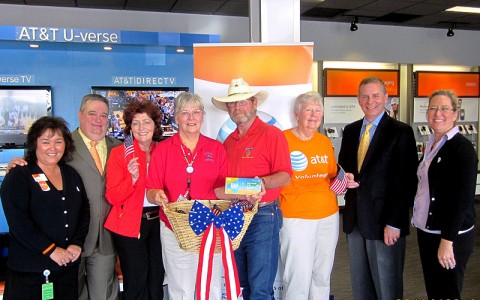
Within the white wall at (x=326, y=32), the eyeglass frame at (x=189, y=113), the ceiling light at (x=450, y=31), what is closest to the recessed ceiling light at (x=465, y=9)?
the ceiling light at (x=450, y=31)

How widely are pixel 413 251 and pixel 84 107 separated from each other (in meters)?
4.53

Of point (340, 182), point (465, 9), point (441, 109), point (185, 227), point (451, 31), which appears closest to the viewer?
point (185, 227)

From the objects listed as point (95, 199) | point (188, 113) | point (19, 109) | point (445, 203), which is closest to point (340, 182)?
point (445, 203)

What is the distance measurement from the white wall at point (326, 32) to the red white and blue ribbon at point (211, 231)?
5708 millimetres

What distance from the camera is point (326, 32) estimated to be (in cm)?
812

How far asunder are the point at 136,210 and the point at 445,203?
185cm

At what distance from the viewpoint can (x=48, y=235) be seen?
2.34 metres

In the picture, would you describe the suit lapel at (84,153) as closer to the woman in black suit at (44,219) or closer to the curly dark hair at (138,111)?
the woman in black suit at (44,219)

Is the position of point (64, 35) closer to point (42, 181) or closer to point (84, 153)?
point (84, 153)

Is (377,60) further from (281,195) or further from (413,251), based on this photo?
(281,195)

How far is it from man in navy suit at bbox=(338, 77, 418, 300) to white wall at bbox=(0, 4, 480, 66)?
5148 millimetres

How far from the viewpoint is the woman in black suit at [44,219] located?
89.9 inches

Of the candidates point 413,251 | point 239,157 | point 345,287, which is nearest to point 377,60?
point 413,251

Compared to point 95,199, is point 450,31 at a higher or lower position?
higher
